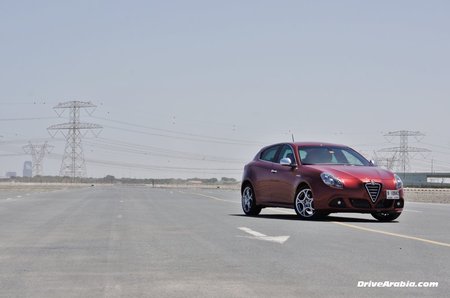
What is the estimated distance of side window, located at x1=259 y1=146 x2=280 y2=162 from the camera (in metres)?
19.1

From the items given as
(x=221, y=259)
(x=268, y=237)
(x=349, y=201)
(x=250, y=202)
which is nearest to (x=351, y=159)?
(x=349, y=201)

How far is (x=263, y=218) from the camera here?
18.4 meters

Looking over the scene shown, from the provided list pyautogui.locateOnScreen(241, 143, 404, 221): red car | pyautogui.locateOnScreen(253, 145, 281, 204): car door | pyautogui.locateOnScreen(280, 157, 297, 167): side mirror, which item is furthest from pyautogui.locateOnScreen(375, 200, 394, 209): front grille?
pyautogui.locateOnScreen(253, 145, 281, 204): car door

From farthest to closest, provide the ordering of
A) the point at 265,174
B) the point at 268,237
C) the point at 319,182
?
1. the point at 265,174
2. the point at 319,182
3. the point at 268,237

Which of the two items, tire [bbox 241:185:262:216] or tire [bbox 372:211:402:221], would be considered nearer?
tire [bbox 372:211:402:221]

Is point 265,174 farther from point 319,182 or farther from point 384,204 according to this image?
point 384,204

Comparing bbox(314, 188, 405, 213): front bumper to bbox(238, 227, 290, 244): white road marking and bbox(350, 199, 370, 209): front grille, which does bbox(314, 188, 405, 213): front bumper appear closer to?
bbox(350, 199, 370, 209): front grille

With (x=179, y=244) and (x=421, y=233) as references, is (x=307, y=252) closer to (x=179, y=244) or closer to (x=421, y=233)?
(x=179, y=244)

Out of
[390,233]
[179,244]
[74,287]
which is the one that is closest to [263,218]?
[390,233]

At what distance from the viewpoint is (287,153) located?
18.5m

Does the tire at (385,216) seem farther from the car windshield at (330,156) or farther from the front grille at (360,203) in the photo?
the car windshield at (330,156)

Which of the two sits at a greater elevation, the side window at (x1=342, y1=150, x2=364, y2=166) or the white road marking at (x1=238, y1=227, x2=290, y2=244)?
the side window at (x1=342, y1=150, x2=364, y2=166)

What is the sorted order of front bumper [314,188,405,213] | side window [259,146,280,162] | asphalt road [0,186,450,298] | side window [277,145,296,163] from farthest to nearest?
side window [259,146,280,162]
side window [277,145,296,163]
front bumper [314,188,405,213]
asphalt road [0,186,450,298]

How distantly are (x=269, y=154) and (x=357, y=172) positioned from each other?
2988 mm
